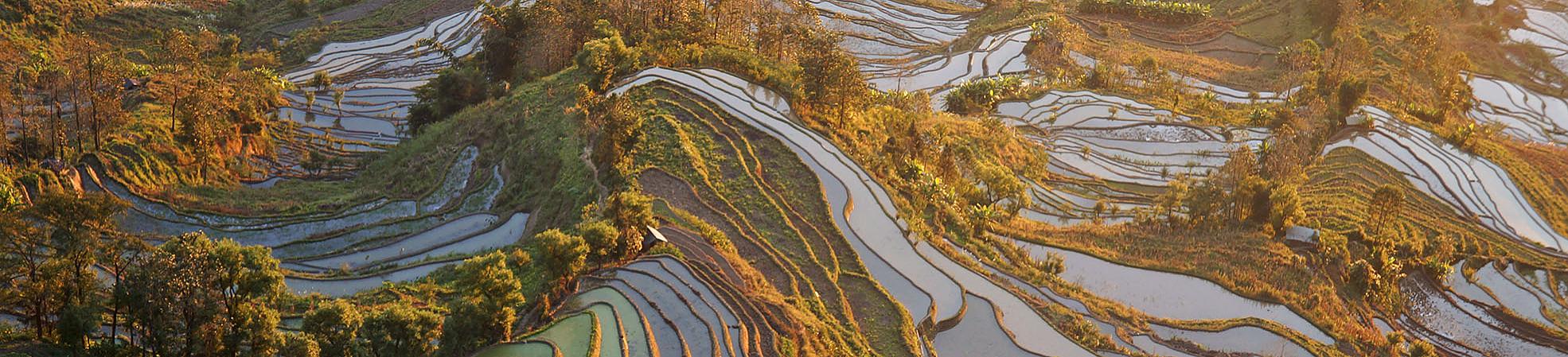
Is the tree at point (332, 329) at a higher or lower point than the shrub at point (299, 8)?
higher

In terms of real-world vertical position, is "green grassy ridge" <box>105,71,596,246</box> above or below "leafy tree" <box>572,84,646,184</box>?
below

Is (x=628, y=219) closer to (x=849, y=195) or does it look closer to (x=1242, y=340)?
(x=849, y=195)

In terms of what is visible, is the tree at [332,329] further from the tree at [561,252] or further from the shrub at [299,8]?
the shrub at [299,8]

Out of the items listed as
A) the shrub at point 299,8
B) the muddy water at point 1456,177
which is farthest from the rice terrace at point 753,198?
the shrub at point 299,8

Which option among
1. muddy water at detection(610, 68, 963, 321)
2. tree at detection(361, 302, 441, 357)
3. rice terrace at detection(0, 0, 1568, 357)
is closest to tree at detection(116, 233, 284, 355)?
rice terrace at detection(0, 0, 1568, 357)

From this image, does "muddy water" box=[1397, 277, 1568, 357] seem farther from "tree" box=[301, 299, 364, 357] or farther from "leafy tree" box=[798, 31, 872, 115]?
"tree" box=[301, 299, 364, 357]
